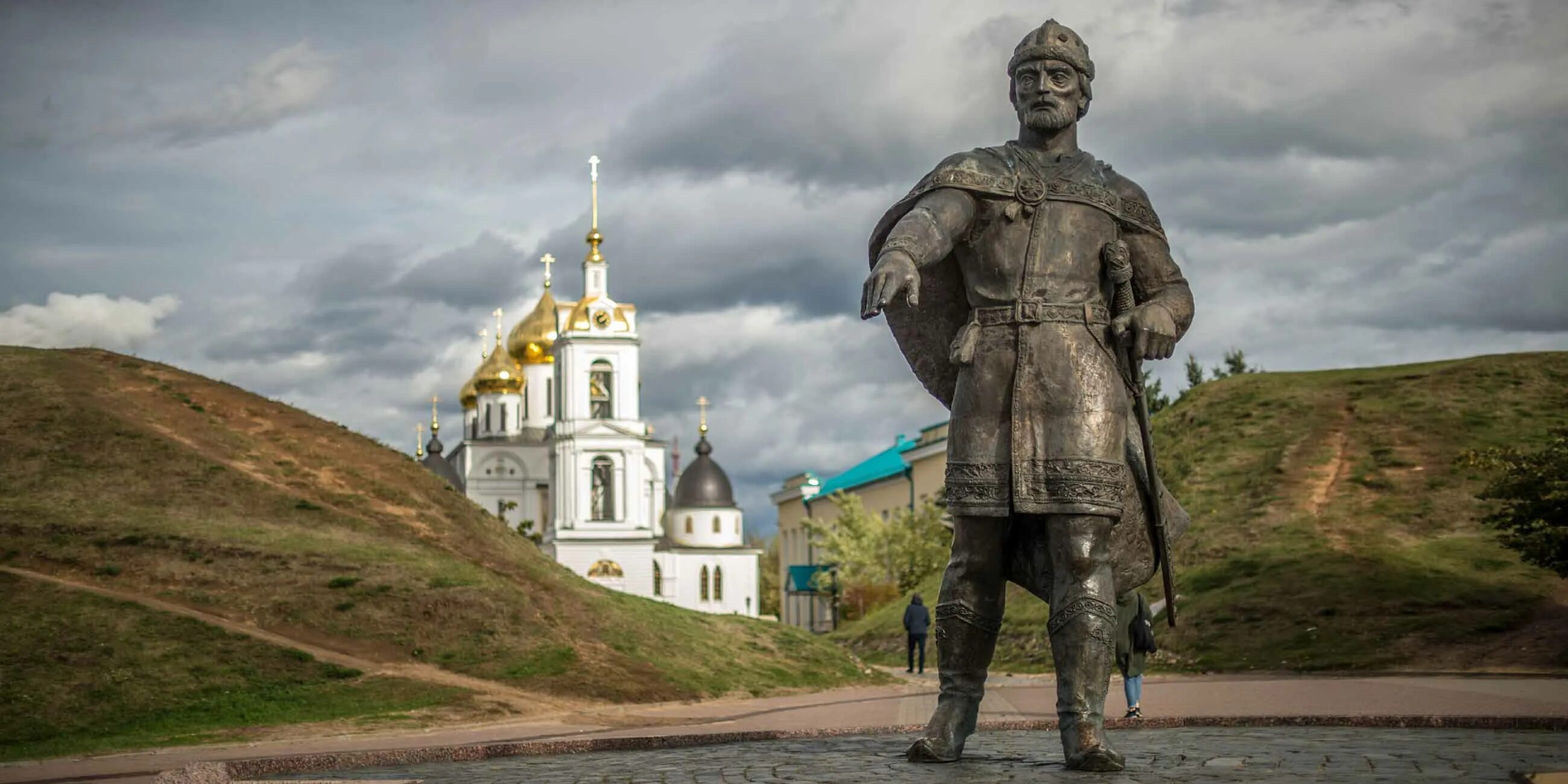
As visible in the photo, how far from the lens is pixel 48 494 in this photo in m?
24.7

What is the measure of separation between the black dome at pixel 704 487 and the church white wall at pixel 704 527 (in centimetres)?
46

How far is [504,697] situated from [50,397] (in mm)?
12272

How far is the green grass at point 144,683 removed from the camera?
679 inches

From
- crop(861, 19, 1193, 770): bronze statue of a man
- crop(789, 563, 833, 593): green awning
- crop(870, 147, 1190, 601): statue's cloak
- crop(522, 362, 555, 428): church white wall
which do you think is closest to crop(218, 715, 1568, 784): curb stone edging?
crop(861, 19, 1193, 770): bronze statue of a man

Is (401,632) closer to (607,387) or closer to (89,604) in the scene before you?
(89,604)

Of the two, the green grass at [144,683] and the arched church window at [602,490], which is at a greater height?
the arched church window at [602,490]

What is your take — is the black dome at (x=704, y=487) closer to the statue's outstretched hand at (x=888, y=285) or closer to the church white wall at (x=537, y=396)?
the church white wall at (x=537, y=396)

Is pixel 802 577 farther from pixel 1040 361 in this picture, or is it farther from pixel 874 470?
pixel 1040 361

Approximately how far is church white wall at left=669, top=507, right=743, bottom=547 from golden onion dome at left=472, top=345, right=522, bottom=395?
1465 cm

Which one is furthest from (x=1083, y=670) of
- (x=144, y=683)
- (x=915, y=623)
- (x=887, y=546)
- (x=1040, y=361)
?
(x=887, y=546)

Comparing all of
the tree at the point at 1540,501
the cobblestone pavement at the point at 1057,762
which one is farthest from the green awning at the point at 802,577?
the cobblestone pavement at the point at 1057,762

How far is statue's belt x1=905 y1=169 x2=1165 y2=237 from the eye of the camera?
822cm

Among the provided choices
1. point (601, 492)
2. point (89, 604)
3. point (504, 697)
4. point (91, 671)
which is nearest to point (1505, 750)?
point (504, 697)

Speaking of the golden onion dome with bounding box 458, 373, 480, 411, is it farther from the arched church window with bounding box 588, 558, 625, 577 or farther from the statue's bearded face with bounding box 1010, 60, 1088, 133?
the statue's bearded face with bounding box 1010, 60, 1088, 133
